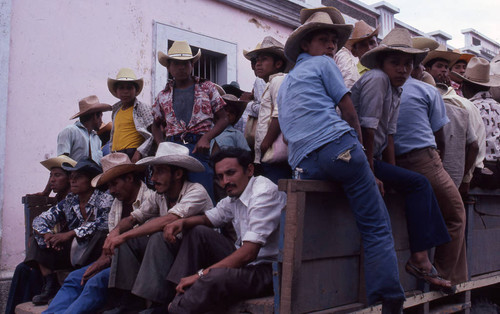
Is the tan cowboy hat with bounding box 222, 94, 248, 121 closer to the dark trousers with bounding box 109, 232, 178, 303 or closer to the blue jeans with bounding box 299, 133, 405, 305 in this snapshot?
the dark trousers with bounding box 109, 232, 178, 303

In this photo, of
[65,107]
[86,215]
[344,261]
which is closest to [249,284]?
[344,261]

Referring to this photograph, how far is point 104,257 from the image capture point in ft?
11.2

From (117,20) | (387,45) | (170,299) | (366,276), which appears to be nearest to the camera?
(366,276)

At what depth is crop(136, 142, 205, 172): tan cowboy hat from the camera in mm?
3432

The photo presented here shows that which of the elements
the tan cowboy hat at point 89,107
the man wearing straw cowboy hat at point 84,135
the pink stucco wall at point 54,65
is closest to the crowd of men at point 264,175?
the man wearing straw cowboy hat at point 84,135

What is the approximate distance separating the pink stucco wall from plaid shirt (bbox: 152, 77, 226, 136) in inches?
88.8

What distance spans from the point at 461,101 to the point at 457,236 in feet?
4.17

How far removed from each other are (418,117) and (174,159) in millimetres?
1664

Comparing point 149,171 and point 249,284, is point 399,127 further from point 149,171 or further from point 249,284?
point 149,171

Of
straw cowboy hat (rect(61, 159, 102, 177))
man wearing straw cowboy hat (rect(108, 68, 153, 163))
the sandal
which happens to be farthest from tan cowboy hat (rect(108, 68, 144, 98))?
the sandal

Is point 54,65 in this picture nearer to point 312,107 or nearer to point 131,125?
point 131,125

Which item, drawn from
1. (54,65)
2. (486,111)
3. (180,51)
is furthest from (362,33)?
(54,65)

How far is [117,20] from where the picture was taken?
6.63m

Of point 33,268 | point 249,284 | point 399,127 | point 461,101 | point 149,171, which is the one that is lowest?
point 33,268
